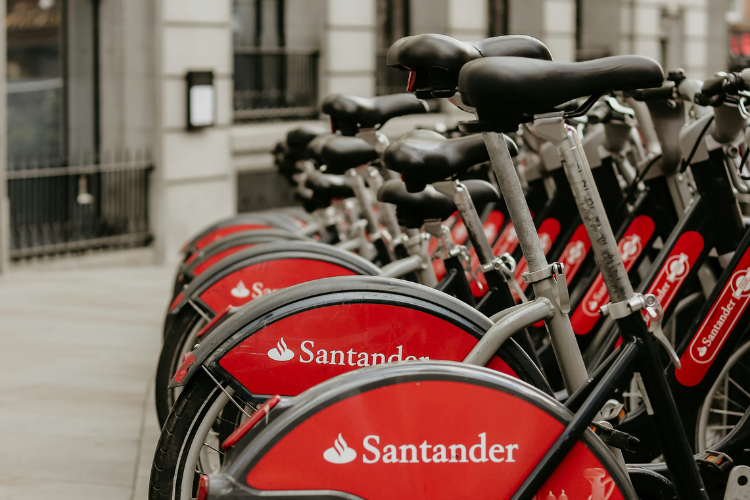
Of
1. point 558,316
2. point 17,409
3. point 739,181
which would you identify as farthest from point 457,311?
point 17,409

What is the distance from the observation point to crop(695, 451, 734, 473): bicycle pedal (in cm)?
253

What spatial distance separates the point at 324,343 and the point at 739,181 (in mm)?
1603

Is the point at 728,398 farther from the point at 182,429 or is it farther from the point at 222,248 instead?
the point at 222,248

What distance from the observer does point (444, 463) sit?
6.37 feet

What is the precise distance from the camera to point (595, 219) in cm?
208

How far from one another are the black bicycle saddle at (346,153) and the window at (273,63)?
7.90 m

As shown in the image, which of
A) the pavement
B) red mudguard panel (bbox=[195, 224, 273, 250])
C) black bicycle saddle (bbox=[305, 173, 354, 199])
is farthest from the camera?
red mudguard panel (bbox=[195, 224, 273, 250])

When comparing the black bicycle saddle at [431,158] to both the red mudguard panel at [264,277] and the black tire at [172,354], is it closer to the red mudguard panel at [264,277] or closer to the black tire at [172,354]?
the red mudguard panel at [264,277]

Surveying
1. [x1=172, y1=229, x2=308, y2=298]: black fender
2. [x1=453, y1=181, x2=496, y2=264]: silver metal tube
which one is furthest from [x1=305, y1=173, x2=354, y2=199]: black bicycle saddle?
[x1=453, y1=181, x2=496, y2=264]: silver metal tube

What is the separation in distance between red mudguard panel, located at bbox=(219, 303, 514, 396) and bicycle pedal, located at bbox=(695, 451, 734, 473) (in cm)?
71

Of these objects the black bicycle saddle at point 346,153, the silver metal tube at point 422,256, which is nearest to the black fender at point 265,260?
the silver metal tube at point 422,256

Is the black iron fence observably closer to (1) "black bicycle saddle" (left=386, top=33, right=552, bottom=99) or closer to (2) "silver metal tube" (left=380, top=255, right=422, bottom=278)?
(2) "silver metal tube" (left=380, top=255, right=422, bottom=278)

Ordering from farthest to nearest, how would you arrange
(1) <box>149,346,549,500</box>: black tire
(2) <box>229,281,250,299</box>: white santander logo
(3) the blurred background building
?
(3) the blurred background building < (2) <box>229,281,250,299</box>: white santander logo < (1) <box>149,346,549,500</box>: black tire

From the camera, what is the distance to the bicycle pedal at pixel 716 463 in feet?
8.29
